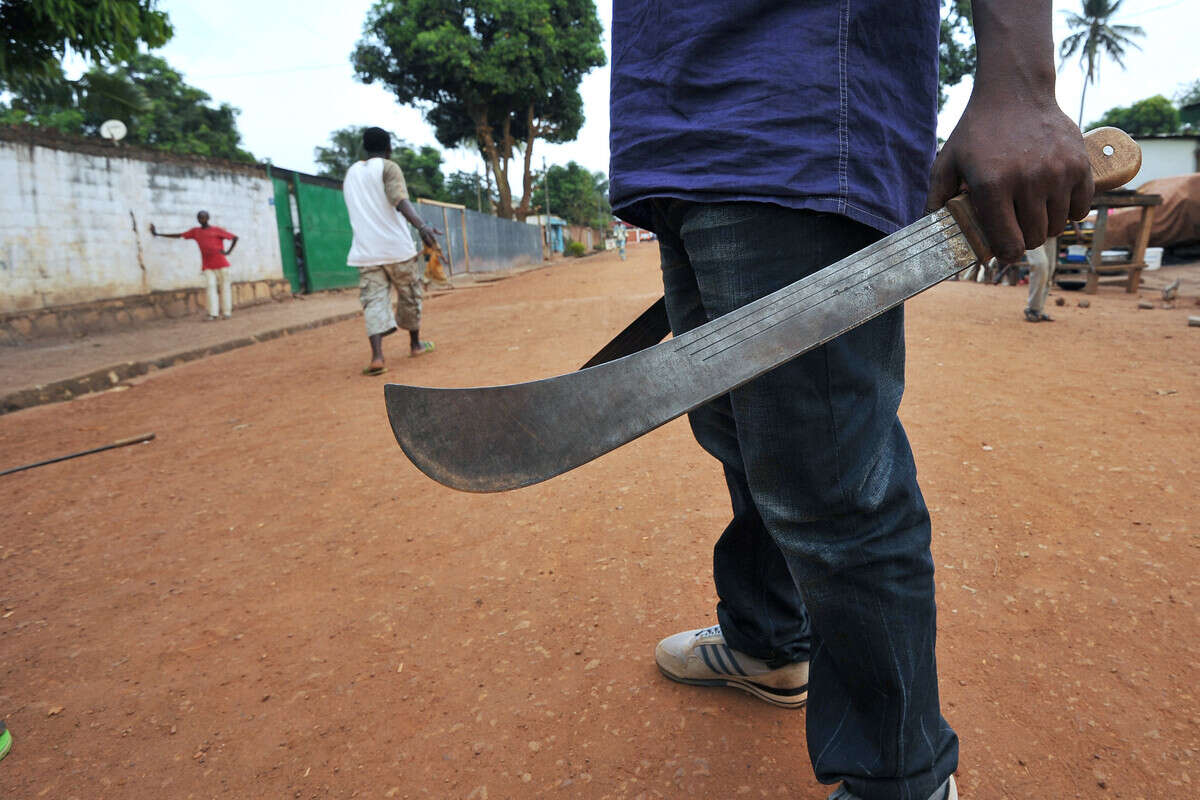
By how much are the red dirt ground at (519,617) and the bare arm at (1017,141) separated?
965 mm

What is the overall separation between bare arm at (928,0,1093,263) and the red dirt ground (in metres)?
0.97

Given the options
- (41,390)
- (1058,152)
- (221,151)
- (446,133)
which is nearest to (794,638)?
(1058,152)

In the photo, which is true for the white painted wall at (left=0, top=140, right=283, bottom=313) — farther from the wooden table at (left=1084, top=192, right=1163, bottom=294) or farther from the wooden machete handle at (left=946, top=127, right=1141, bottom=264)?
the wooden table at (left=1084, top=192, right=1163, bottom=294)

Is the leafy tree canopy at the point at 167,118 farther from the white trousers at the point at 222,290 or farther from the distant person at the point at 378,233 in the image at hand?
the distant person at the point at 378,233

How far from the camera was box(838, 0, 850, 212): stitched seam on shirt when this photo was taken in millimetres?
844

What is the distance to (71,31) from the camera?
4.39 metres

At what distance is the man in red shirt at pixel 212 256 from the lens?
9102mm

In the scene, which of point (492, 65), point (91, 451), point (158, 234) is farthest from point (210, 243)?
point (492, 65)

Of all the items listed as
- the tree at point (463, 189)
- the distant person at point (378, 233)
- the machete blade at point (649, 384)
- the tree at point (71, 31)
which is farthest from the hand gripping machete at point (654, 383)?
the tree at point (463, 189)

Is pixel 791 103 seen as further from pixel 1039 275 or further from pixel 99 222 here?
pixel 99 222

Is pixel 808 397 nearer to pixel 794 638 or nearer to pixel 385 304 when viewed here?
pixel 794 638

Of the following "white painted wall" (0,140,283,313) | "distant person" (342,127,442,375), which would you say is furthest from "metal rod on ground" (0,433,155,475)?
"white painted wall" (0,140,283,313)

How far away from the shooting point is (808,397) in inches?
34.4

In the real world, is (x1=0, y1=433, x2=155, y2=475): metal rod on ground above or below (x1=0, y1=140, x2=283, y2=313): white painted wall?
below
